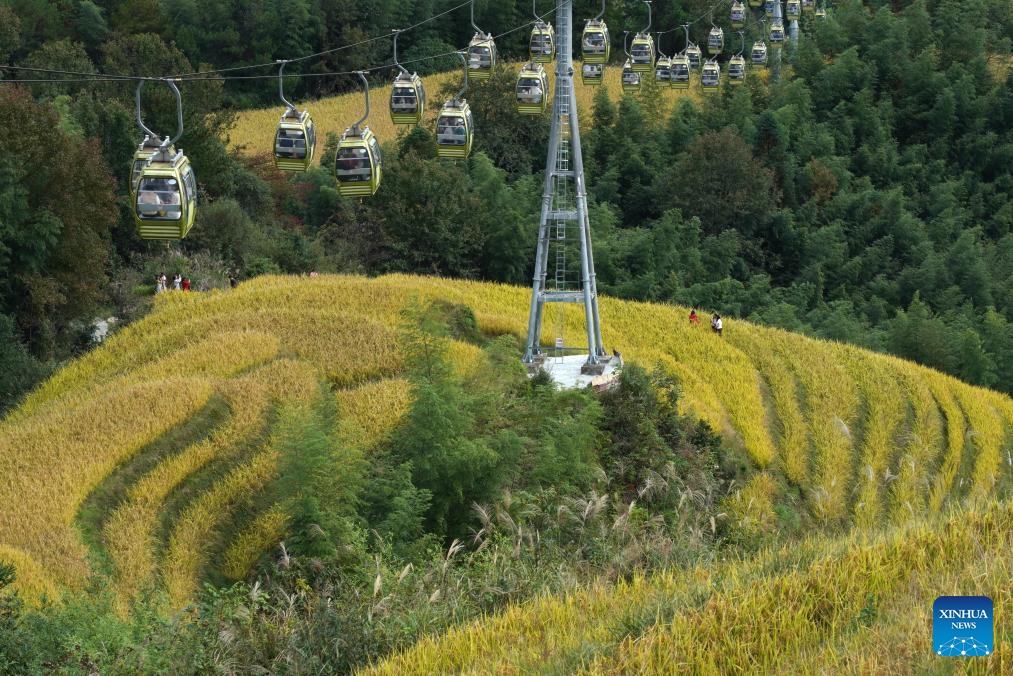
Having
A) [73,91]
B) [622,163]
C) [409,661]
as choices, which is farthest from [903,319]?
[73,91]

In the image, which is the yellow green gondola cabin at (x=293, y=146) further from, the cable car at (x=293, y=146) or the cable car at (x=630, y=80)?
the cable car at (x=630, y=80)

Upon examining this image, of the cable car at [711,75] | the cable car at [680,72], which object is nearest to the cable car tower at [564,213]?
the cable car at [680,72]

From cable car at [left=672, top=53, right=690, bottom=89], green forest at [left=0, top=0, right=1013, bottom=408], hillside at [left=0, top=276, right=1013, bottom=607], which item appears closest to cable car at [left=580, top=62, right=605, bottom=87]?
cable car at [left=672, top=53, right=690, bottom=89]

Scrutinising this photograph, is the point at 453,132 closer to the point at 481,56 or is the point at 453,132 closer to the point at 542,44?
the point at 481,56

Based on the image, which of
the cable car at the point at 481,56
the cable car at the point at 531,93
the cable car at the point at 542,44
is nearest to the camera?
the cable car at the point at 531,93

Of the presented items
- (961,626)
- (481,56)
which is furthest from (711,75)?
(961,626)

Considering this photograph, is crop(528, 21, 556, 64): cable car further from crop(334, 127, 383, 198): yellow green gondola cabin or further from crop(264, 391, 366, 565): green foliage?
crop(264, 391, 366, 565): green foliage
